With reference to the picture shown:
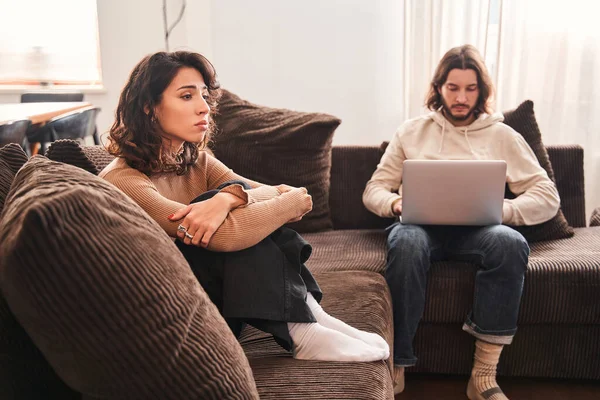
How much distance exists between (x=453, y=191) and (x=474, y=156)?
1.37 ft

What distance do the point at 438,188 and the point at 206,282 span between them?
883mm

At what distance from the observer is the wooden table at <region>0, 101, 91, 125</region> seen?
2.55 m

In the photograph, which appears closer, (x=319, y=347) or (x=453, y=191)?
(x=319, y=347)

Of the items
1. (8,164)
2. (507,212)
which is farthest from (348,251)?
(8,164)

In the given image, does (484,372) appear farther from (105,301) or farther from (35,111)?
(35,111)

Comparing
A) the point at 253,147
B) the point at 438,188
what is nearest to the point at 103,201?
the point at 438,188

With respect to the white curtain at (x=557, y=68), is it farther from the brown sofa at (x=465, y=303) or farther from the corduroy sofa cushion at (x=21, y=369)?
the corduroy sofa cushion at (x=21, y=369)

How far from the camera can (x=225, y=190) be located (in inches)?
52.4

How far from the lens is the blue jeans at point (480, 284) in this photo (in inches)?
71.6

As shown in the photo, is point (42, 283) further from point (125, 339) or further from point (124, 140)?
point (124, 140)

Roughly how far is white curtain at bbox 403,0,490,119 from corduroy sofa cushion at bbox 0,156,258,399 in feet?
8.25

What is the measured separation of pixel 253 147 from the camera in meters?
2.25

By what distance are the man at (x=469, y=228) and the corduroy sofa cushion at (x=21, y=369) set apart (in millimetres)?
1103

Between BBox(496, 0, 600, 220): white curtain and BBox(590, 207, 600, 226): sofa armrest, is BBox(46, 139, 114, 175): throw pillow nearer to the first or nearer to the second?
BBox(590, 207, 600, 226): sofa armrest
